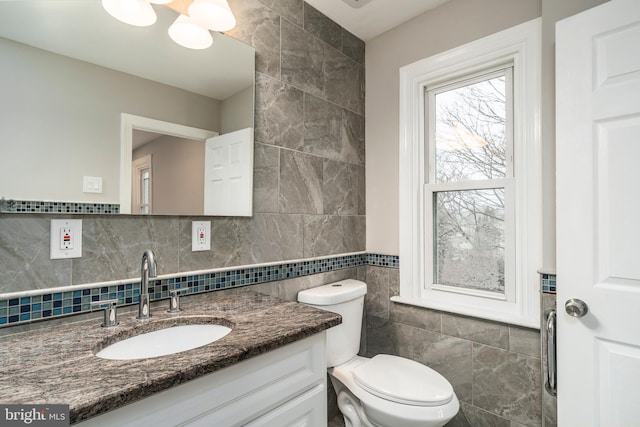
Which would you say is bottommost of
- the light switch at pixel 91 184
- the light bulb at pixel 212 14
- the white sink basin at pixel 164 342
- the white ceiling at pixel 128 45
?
the white sink basin at pixel 164 342

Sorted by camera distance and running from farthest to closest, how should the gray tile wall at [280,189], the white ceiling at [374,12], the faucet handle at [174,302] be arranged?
the white ceiling at [374,12] → the faucet handle at [174,302] → the gray tile wall at [280,189]

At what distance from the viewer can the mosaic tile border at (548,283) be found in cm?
135

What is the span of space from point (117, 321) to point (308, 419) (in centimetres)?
69

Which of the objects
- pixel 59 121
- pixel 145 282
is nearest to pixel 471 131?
pixel 145 282

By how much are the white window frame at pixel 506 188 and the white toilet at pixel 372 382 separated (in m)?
0.40

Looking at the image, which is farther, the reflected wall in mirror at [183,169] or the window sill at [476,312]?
the window sill at [476,312]

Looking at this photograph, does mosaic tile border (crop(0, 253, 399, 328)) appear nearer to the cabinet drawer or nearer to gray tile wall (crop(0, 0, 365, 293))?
gray tile wall (crop(0, 0, 365, 293))

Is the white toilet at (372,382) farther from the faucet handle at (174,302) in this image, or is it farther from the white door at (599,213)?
the faucet handle at (174,302)

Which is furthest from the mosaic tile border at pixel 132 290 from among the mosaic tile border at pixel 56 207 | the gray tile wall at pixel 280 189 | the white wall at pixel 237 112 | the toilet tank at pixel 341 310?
the white wall at pixel 237 112

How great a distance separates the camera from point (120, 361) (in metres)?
0.76

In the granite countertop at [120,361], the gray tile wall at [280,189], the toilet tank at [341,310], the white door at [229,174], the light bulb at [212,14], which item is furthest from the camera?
the toilet tank at [341,310]

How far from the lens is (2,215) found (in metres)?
0.92

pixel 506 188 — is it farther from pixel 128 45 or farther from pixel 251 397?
pixel 128 45

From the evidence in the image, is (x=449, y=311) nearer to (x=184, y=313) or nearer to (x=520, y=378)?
(x=520, y=378)
